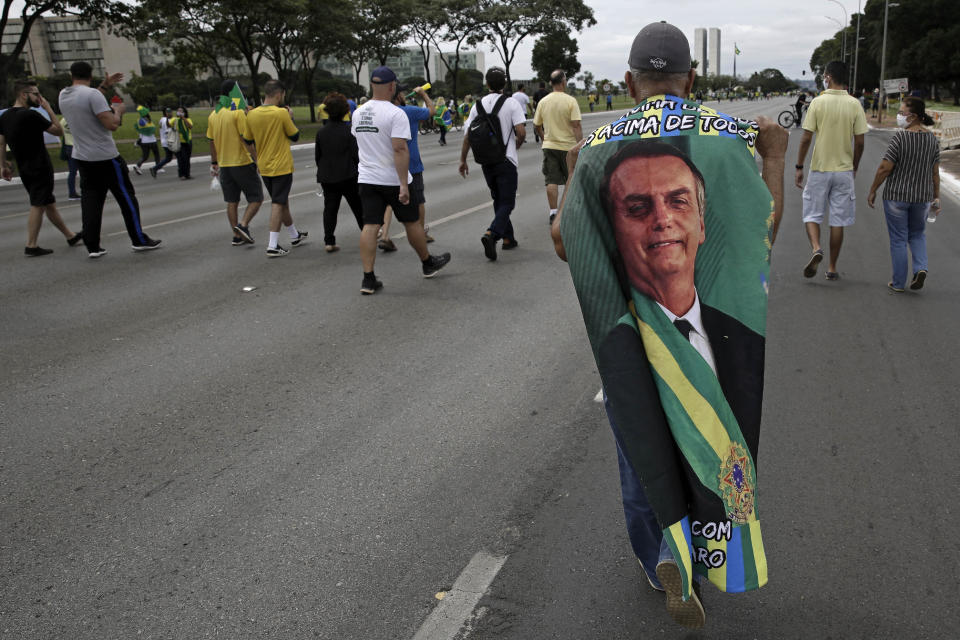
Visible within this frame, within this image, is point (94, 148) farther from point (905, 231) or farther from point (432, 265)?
point (905, 231)

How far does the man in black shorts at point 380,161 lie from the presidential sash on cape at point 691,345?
4.67 meters

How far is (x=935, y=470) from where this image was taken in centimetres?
354

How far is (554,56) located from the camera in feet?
279

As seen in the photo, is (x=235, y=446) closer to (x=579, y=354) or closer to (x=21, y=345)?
(x=579, y=354)

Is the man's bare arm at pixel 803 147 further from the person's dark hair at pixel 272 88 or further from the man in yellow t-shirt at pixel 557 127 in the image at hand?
the person's dark hair at pixel 272 88

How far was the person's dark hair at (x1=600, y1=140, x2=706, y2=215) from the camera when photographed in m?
2.17

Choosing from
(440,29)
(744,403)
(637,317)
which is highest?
(440,29)

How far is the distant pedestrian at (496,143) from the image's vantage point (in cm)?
831

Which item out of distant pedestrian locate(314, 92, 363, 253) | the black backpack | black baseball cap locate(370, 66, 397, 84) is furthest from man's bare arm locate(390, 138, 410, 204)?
the black backpack

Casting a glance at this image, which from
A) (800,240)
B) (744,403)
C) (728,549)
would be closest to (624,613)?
(728,549)

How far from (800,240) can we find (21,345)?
7.99 m

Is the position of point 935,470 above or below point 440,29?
below

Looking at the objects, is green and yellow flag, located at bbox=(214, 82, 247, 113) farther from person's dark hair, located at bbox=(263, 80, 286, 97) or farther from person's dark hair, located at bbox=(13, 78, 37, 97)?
person's dark hair, located at bbox=(13, 78, 37, 97)

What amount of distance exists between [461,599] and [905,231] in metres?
5.49
